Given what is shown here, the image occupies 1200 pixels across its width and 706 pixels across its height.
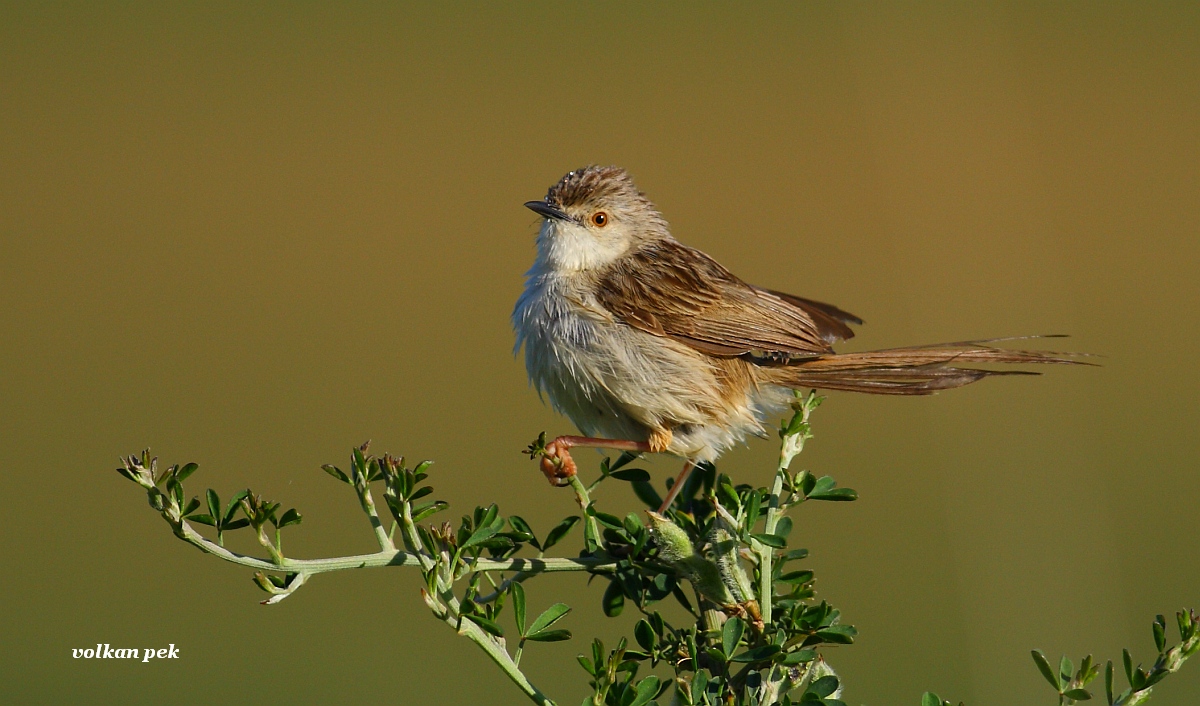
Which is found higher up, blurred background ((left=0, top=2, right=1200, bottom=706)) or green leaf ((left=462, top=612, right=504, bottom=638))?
blurred background ((left=0, top=2, right=1200, bottom=706))

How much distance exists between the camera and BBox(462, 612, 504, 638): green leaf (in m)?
1.65

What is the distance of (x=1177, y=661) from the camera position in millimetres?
1673

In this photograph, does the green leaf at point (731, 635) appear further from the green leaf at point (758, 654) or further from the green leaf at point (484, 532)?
the green leaf at point (484, 532)

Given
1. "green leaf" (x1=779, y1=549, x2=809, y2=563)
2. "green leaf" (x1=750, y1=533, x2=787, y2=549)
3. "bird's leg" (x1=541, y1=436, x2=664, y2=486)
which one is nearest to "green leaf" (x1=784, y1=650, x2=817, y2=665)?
"green leaf" (x1=750, y1=533, x2=787, y2=549)

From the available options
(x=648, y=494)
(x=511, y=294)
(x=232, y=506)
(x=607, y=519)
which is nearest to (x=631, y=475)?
(x=648, y=494)

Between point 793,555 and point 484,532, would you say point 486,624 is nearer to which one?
point 484,532

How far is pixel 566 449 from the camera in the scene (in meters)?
3.22

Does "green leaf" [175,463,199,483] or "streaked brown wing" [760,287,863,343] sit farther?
"streaked brown wing" [760,287,863,343]

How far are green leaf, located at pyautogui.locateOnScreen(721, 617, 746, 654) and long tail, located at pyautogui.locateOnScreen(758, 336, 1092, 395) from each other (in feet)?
5.13

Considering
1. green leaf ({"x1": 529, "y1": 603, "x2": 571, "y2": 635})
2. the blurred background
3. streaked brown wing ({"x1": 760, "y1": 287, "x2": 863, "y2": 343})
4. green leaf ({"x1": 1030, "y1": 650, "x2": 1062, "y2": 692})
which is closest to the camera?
green leaf ({"x1": 1030, "y1": 650, "x2": 1062, "y2": 692})

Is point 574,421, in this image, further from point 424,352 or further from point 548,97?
point 548,97

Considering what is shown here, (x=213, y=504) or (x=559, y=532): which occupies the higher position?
(x=213, y=504)

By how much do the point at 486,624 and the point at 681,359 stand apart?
6.08 feet

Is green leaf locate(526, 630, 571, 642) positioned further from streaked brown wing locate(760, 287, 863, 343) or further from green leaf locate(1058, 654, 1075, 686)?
streaked brown wing locate(760, 287, 863, 343)
